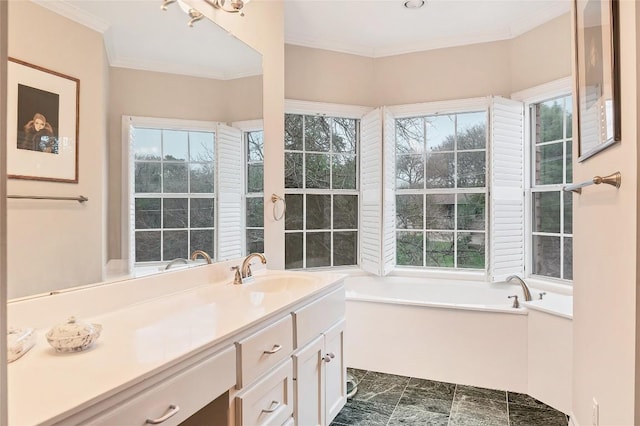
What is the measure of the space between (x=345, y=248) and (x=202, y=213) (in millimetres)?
2006

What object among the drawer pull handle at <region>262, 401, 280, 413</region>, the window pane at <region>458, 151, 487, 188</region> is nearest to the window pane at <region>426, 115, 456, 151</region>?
the window pane at <region>458, 151, 487, 188</region>

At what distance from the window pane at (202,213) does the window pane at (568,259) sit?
8.77ft

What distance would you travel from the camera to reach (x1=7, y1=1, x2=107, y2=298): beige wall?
1.23m

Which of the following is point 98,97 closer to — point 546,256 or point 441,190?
point 441,190

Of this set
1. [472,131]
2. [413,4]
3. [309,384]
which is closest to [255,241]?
[309,384]

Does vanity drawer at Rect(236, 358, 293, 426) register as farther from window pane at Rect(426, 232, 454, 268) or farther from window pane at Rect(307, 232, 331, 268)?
window pane at Rect(426, 232, 454, 268)

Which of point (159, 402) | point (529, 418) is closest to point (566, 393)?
point (529, 418)

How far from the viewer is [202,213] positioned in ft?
6.95

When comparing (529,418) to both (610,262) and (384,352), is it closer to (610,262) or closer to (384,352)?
(384,352)

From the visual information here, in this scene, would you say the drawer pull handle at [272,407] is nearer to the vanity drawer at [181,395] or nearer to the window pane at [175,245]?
the vanity drawer at [181,395]

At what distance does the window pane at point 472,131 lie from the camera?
3654 millimetres

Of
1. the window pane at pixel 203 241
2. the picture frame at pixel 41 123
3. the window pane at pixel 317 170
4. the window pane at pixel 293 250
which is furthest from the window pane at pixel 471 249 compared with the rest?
the picture frame at pixel 41 123

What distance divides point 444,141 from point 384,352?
76.7 inches

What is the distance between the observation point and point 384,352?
10.2ft
